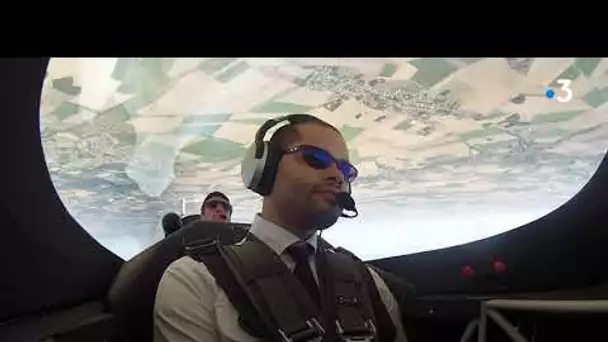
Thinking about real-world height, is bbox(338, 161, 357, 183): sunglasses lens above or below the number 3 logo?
below

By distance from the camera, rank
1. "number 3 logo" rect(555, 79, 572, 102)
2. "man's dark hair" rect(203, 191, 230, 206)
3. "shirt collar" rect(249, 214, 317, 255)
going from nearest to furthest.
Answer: "shirt collar" rect(249, 214, 317, 255)
"man's dark hair" rect(203, 191, 230, 206)
"number 3 logo" rect(555, 79, 572, 102)

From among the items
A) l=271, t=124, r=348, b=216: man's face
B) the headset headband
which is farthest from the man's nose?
the headset headband

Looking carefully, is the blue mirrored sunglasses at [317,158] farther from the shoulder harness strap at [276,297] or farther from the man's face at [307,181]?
the shoulder harness strap at [276,297]

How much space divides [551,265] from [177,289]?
0.80 m

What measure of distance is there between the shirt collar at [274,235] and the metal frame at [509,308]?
0.37m

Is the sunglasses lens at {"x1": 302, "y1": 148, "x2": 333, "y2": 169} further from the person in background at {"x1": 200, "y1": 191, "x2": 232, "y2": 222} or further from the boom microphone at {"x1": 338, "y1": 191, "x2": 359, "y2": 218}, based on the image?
the person in background at {"x1": 200, "y1": 191, "x2": 232, "y2": 222}

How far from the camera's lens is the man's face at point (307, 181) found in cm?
110

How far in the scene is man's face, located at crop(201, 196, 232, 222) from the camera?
1.21 meters

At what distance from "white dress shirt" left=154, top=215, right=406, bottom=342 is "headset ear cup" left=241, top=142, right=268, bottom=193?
0.14 meters

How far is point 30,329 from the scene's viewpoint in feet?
3.95
